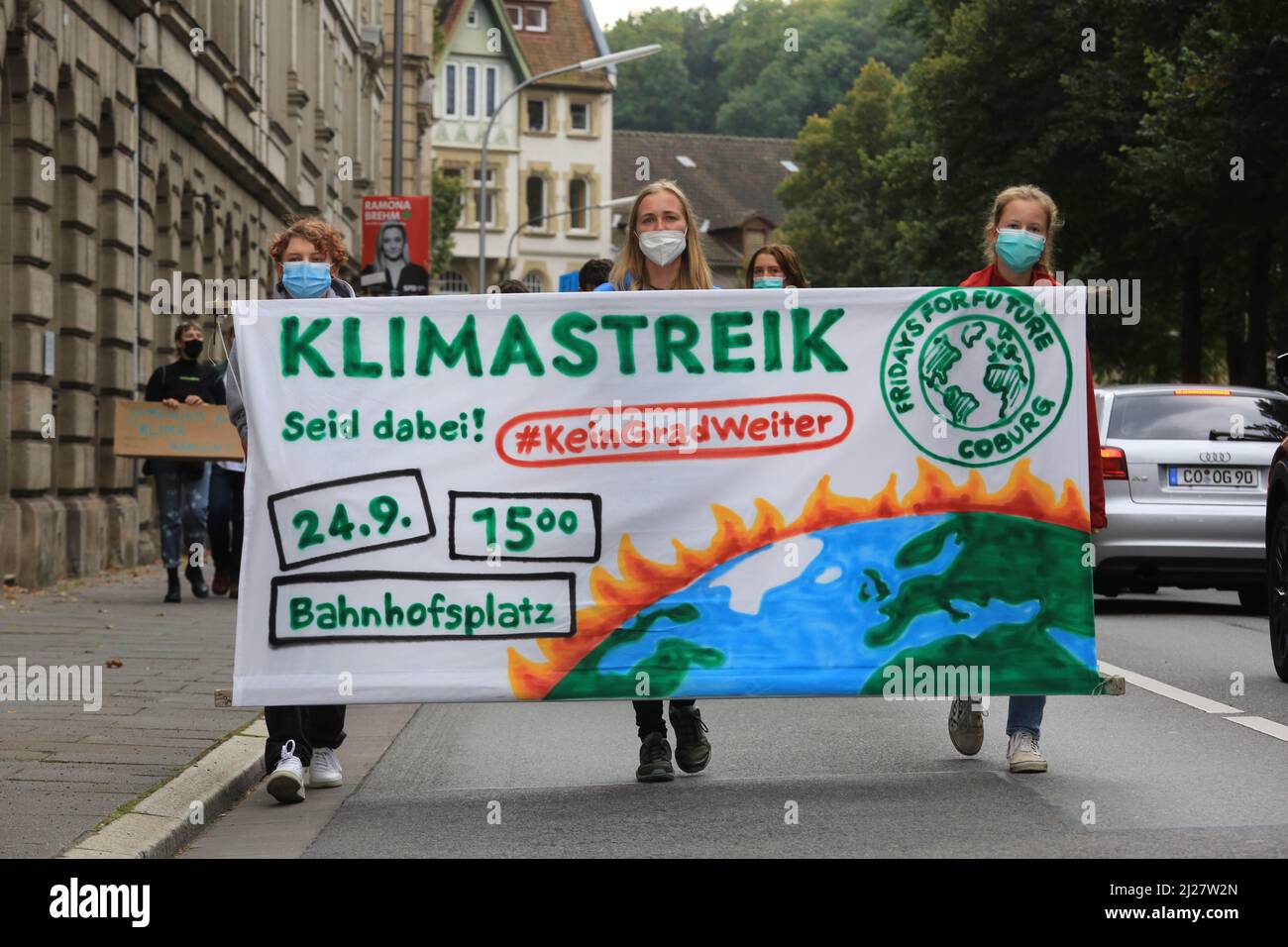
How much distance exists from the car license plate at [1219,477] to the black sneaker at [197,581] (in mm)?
7296

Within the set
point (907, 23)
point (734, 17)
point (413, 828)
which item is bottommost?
point (413, 828)

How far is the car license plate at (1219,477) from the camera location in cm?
1587

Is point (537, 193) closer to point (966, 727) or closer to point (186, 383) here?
point (186, 383)

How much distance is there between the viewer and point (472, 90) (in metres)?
92.9

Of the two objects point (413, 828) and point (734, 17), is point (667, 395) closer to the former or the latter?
point (413, 828)

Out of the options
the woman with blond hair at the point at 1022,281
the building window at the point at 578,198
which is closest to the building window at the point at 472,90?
the building window at the point at 578,198

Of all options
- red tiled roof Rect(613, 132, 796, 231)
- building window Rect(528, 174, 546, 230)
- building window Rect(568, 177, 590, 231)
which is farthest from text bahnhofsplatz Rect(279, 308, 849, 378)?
red tiled roof Rect(613, 132, 796, 231)

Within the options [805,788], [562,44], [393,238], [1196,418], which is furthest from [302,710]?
[562,44]

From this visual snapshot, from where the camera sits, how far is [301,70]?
125 ft

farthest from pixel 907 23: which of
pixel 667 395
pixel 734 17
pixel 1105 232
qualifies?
pixel 734 17

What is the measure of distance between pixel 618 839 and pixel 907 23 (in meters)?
45.4

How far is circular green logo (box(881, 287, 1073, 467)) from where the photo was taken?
7672 mm

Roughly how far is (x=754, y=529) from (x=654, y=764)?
938 mm

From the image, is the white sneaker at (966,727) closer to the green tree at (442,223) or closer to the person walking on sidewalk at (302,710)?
the person walking on sidewalk at (302,710)
